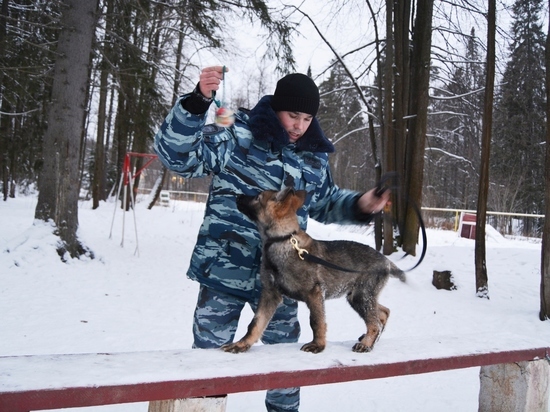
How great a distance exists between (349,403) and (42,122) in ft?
54.0

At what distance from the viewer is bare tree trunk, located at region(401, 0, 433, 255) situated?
10523 mm

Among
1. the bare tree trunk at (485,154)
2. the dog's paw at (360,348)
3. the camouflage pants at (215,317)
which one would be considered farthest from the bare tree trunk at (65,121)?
the bare tree trunk at (485,154)

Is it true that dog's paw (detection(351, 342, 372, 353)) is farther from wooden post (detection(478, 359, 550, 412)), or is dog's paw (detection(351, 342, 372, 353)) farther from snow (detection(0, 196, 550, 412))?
wooden post (detection(478, 359, 550, 412))

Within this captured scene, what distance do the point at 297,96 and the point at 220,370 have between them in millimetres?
1698

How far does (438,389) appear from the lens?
4.57 metres

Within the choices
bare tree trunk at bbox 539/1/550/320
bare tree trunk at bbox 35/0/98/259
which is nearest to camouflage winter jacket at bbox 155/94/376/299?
bare tree trunk at bbox 539/1/550/320

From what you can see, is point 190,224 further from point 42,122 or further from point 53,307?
point 53,307

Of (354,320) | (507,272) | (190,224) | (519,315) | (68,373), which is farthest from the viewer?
(190,224)

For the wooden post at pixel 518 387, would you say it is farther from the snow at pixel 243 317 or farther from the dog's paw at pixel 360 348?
the dog's paw at pixel 360 348

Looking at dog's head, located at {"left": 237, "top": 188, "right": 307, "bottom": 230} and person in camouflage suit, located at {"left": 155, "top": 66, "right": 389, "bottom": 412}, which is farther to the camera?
person in camouflage suit, located at {"left": 155, "top": 66, "right": 389, "bottom": 412}

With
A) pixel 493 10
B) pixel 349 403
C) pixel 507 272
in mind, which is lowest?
pixel 349 403

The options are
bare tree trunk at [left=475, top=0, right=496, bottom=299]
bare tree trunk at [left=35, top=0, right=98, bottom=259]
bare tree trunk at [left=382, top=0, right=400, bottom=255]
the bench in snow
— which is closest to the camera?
the bench in snow

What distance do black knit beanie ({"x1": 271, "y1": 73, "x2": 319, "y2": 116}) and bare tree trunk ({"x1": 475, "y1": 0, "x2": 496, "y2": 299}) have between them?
649 centimetres

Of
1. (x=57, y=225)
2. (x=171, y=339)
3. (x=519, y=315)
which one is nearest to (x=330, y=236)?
(x=519, y=315)
